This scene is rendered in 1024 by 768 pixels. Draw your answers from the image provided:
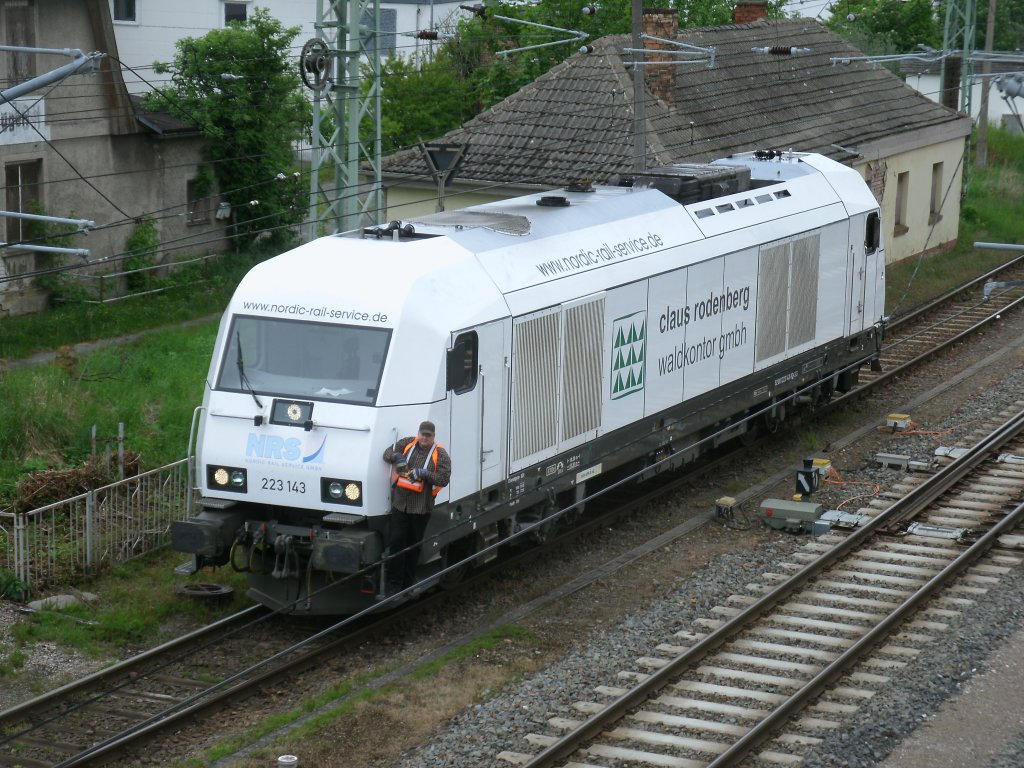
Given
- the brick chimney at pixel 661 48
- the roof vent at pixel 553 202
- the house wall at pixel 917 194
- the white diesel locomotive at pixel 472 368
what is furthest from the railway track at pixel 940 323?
the roof vent at pixel 553 202

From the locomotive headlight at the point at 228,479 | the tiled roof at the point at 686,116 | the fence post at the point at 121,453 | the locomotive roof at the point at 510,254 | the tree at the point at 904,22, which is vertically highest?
the tree at the point at 904,22

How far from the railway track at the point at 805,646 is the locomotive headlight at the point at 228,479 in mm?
3399

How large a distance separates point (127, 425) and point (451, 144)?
10839mm

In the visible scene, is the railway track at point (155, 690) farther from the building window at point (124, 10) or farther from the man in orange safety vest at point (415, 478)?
the building window at point (124, 10)

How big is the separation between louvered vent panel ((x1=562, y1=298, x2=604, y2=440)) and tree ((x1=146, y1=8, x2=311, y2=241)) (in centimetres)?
1531

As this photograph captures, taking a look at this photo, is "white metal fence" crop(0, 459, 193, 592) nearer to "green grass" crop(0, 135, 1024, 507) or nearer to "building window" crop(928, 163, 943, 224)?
"green grass" crop(0, 135, 1024, 507)

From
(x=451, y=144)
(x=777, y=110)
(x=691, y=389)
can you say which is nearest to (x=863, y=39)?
(x=777, y=110)

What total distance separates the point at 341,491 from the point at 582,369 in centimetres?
342

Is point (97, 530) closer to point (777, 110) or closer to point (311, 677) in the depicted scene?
point (311, 677)

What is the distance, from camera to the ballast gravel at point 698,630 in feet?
34.0

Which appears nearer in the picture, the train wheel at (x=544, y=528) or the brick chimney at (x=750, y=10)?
the train wheel at (x=544, y=528)

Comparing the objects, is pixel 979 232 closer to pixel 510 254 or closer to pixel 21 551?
pixel 510 254

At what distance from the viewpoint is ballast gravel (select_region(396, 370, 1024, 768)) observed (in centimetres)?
1037

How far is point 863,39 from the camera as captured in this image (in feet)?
165
